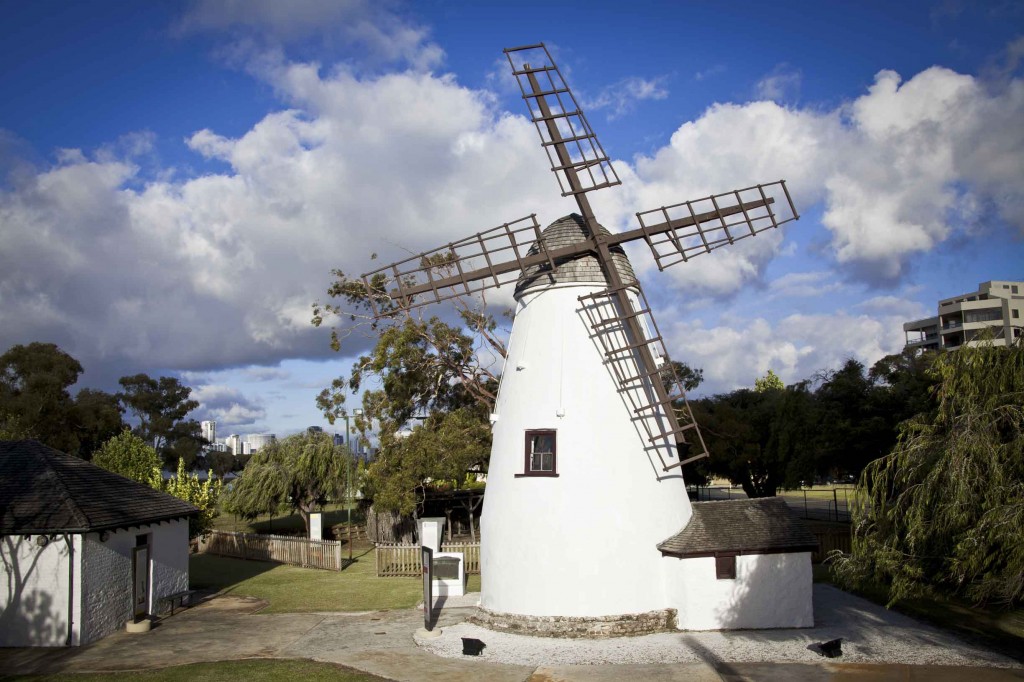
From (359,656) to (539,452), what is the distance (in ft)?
18.8

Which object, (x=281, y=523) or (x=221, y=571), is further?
(x=281, y=523)

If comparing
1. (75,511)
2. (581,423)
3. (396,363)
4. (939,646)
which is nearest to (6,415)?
(396,363)

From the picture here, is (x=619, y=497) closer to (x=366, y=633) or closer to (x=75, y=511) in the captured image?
(x=366, y=633)

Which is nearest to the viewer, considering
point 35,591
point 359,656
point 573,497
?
point 359,656

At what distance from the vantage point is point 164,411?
67438 mm

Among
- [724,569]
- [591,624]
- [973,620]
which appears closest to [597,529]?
[591,624]

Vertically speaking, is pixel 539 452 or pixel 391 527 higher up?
pixel 539 452

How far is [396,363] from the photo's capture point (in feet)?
103

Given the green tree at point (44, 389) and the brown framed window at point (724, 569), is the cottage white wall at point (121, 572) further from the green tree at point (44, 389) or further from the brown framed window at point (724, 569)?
the green tree at point (44, 389)

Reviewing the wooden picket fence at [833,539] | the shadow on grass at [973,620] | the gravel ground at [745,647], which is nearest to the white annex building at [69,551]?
the gravel ground at [745,647]

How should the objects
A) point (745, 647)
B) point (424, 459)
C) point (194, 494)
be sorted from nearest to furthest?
point (745, 647) → point (194, 494) → point (424, 459)

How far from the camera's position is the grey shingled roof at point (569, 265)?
17.6 meters

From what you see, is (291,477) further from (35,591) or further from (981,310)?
(981,310)

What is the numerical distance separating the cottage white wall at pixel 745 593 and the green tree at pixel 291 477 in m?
23.9
